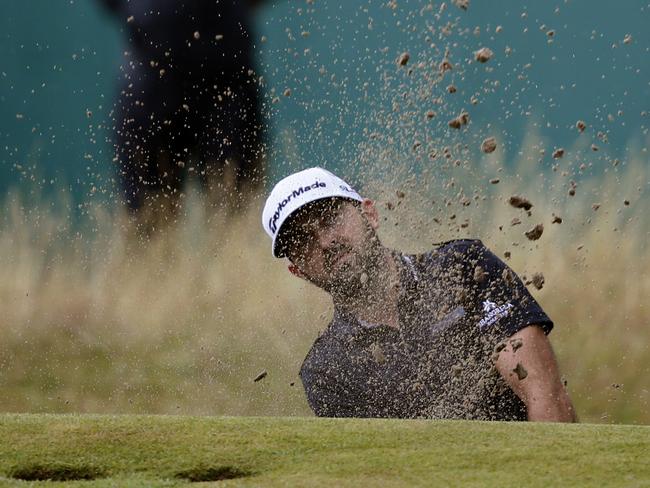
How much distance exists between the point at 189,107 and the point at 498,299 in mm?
2684

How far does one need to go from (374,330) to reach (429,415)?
15.2 inches

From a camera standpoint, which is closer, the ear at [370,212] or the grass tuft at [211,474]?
the grass tuft at [211,474]

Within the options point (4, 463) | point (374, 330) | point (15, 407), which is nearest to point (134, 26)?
point (15, 407)

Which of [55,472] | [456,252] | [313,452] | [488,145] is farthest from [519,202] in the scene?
[55,472]

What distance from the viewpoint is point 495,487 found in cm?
246

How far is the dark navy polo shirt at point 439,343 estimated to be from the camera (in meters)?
4.04

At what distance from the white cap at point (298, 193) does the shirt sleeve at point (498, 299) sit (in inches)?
21.8

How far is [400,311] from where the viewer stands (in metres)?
4.24

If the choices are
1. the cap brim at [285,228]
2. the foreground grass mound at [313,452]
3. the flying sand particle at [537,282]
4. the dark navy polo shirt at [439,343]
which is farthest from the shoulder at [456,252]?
the foreground grass mound at [313,452]

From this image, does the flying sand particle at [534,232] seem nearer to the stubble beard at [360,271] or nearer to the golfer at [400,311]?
the golfer at [400,311]

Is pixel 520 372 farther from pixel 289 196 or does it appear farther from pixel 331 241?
pixel 289 196

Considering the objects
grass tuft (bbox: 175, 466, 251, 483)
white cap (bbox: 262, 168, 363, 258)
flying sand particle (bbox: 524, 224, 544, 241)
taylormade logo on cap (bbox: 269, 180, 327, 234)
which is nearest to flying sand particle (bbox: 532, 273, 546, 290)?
flying sand particle (bbox: 524, 224, 544, 241)

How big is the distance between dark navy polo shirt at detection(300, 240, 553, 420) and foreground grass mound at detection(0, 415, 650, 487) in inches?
36.1

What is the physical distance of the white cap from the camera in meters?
4.21
